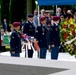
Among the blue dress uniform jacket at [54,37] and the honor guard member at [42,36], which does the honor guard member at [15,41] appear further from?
the blue dress uniform jacket at [54,37]

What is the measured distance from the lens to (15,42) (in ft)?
37.5

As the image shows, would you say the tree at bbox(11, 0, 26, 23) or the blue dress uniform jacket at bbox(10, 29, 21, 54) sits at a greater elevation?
the blue dress uniform jacket at bbox(10, 29, 21, 54)

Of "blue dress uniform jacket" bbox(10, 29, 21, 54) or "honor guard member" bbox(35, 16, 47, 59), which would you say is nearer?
"blue dress uniform jacket" bbox(10, 29, 21, 54)

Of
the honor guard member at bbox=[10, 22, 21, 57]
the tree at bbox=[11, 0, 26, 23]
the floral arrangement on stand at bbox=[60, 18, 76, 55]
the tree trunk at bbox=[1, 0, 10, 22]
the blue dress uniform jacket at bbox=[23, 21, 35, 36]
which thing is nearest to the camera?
the floral arrangement on stand at bbox=[60, 18, 76, 55]

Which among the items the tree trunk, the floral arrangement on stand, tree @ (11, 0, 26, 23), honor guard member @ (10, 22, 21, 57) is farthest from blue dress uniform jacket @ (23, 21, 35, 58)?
the tree trunk

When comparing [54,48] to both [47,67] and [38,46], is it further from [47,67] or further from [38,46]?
[47,67]

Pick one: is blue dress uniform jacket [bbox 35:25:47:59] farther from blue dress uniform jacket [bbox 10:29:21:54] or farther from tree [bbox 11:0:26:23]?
tree [bbox 11:0:26:23]

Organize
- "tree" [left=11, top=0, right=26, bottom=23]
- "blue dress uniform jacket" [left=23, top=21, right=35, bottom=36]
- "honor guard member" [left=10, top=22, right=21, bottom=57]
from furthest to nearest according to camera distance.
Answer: "tree" [left=11, top=0, right=26, bottom=23] < "blue dress uniform jacket" [left=23, top=21, right=35, bottom=36] < "honor guard member" [left=10, top=22, right=21, bottom=57]

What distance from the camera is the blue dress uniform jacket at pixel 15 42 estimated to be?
37.4ft

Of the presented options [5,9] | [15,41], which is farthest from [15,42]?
[5,9]

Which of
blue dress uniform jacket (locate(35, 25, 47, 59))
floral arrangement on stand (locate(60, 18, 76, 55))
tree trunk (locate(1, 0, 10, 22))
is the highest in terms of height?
floral arrangement on stand (locate(60, 18, 76, 55))

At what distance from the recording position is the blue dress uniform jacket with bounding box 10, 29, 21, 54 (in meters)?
11.4

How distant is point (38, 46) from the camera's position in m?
12.9

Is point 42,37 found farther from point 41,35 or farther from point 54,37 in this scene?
point 54,37
